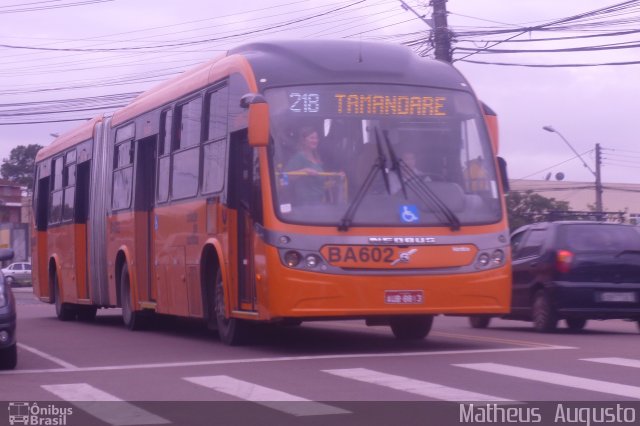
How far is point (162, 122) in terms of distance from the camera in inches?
709

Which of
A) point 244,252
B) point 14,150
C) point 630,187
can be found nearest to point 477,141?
point 244,252

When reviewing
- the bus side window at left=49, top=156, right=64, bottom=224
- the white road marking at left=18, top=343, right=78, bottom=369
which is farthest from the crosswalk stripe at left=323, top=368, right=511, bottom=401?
the bus side window at left=49, top=156, right=64, bottom=224

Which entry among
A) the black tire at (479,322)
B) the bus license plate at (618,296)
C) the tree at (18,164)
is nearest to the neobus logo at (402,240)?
the bus license plate at (618,296)

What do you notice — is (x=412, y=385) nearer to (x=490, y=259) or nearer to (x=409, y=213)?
(x=409, y=213)

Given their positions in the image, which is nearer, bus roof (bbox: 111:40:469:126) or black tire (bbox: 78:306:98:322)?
bus roof (bbox: 111:40:469:126)

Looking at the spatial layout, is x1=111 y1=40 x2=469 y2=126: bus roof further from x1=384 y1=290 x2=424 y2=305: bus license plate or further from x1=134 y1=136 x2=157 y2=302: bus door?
x1=134 y1=136 x2=157 y2=302: bus door

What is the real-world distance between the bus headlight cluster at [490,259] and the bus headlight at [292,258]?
213cm

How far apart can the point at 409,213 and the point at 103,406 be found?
16.0 ft

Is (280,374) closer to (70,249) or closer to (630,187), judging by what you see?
(70,249)

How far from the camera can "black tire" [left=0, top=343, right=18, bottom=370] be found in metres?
13.0

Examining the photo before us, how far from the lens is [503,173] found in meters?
14.6

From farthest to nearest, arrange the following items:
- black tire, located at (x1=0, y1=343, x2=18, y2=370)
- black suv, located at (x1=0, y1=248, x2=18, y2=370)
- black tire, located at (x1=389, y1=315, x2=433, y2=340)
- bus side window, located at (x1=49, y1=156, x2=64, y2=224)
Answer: bus side window, located at (x1=49, y1=156, x2=64, y2=224) < black tire, located at (x1=389, y1=315, x2=433, y2=340) < black tire, located at (x1=0, y1=343, x2=18, y2=370) < black suv, located at (x1=0, y1=248, x2=18, y2=370)

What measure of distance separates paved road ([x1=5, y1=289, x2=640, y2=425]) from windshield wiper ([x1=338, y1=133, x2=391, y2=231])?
1538mm

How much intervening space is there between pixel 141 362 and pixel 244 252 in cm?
177
